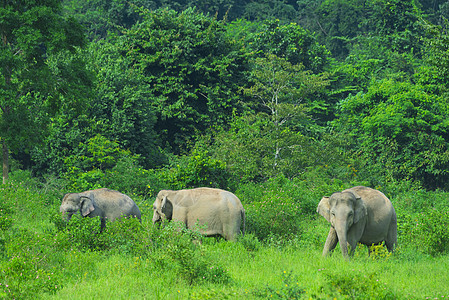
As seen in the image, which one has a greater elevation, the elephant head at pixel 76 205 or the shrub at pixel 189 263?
the shrub at pixel 189 263

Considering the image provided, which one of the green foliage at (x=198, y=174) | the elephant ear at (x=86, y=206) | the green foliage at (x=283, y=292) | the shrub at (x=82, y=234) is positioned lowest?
the green foliage at (x=198, y=174)

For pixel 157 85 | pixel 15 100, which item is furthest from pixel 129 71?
pixel 15 100

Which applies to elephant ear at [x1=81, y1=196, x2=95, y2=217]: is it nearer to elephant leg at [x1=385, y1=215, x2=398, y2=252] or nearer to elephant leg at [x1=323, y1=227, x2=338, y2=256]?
elephant leg at [x1=323, y1=227, x2=338, y2=256]

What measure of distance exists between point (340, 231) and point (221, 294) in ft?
10.6

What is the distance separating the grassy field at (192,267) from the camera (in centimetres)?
744

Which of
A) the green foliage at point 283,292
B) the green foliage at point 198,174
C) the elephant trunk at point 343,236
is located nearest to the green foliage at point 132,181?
the green foliage at point 198,174

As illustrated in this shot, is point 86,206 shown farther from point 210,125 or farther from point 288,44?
point 288,44

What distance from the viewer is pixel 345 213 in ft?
31.9

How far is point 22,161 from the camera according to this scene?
23156 millimetres

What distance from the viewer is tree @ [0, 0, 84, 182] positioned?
55.1ft

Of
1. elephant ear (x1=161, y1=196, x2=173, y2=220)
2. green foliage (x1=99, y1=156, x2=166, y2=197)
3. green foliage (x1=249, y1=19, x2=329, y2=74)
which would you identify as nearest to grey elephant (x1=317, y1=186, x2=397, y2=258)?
elephant ear (x1=161, y1=196, x2=173, y2=220)

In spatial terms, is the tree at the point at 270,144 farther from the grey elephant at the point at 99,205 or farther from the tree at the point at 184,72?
the grey elephant at the point at 99,205

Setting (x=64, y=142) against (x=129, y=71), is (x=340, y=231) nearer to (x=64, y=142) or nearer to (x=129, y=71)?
(x=64, y=142)

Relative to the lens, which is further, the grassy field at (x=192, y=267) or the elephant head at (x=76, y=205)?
the elephant head at (x=76, y=205)
